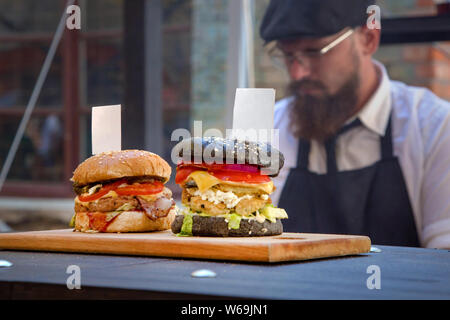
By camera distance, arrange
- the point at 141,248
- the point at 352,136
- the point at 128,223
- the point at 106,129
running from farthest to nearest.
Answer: the point at 352,136
the point at 106,129
the point at 128,223
the point at 141,248

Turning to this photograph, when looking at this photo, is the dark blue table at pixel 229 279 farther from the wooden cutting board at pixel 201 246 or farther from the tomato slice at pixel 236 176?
the tomato slice at pixel 236 176

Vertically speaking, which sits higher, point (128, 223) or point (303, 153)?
point (303, 153)

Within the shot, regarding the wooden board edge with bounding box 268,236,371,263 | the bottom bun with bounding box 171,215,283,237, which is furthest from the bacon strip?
the wooden board edge with bounding box 268,236,371,263

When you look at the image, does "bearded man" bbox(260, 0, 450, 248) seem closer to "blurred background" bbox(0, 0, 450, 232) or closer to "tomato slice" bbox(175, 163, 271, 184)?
"blurred background" bbox(0, 0, 450, 232)

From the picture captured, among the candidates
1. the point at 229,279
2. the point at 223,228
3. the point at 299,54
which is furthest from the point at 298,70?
the point at 229,279

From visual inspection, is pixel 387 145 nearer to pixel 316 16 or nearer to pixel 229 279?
pixel 316 16

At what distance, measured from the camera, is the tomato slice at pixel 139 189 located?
2.74m

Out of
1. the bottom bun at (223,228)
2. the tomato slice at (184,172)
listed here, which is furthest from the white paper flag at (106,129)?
the bottom bun at (223,228)

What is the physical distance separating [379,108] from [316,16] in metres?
0.61

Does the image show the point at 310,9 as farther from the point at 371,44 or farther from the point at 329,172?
the point at 329,172

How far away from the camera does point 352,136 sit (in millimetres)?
4074

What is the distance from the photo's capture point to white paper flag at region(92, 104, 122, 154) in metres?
2.85

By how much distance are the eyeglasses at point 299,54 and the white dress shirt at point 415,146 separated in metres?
0.25

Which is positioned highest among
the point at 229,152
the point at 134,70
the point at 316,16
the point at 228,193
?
the point at 316,16
